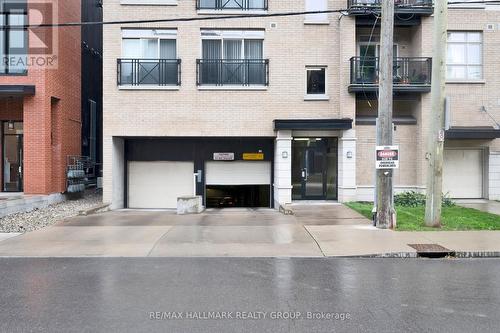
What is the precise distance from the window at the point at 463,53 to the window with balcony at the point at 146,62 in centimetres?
1071

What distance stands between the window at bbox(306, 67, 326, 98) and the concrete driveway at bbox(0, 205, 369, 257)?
5263 mm

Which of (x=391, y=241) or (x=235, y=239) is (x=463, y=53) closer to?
(x=391, y=241)

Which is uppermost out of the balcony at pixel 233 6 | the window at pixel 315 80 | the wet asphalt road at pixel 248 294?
the balcony at pixel 233 6

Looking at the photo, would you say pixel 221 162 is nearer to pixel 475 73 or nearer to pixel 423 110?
pixel 423 110

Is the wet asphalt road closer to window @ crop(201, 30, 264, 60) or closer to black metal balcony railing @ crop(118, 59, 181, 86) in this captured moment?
black metal balcony railing @ crop(118, 59, 181, 86)

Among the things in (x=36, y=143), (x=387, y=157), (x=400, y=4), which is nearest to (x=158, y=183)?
(x=36, y=143)

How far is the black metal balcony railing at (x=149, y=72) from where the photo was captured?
18.8 metres

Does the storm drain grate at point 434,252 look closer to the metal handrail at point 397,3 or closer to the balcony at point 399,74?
the balcony at point 399,74

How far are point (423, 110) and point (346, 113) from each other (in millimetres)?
2976

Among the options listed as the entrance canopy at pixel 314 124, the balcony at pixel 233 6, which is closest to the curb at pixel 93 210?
the entrance canopy at pixel 314 124

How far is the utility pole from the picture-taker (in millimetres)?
12172

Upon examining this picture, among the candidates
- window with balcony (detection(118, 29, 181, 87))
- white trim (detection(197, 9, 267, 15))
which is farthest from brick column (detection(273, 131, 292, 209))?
white trim (detection(197, 9, 267, 15))

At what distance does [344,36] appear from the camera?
18.4m

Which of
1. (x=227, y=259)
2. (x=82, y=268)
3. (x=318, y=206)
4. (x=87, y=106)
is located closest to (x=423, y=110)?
(x=318, y=206)
